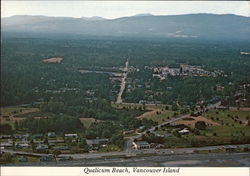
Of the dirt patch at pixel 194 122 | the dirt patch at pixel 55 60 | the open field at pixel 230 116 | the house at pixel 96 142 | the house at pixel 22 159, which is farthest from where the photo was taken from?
the dirt patch at pixel 55 60

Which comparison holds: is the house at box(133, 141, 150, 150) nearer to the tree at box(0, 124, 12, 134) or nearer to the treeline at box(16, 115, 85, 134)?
the treeline at box(16, 115, 85, 134)

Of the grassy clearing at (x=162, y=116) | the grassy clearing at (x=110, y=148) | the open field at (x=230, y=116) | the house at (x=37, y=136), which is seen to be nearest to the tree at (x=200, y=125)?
the open field at (x=230, y=116)

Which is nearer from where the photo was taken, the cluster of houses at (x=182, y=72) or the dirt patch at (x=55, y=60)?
the cluster of houses at (x=182, y=72)

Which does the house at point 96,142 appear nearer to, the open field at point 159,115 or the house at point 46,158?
the house at point 46,158

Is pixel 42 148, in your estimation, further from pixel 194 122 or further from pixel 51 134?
pixel 194 122

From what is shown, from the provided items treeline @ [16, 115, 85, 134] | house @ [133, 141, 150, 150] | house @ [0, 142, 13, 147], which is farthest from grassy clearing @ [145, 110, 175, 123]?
house @ [0, 142, 13, 147]

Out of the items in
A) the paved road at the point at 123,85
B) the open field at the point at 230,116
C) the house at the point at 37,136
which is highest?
the paved road at the point at 123,85

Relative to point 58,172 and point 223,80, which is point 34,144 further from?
point 223,80

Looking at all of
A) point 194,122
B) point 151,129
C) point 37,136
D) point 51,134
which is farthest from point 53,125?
point 194,122
